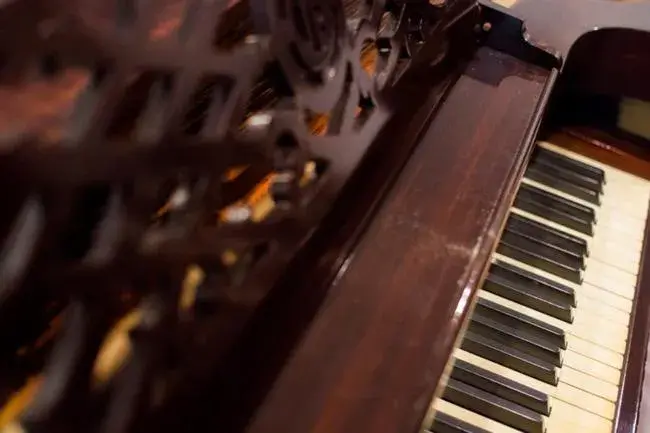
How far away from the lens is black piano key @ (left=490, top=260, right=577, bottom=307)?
122cm

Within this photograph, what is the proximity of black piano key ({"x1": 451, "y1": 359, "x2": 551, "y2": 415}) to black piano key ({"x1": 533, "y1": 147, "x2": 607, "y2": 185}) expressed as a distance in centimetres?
55

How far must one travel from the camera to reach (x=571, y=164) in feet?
4.95

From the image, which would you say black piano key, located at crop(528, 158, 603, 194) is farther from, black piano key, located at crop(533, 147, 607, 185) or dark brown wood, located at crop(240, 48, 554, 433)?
dark brown wood, located at crop(240, 48, 554, 433)

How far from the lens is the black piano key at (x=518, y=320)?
115 cm

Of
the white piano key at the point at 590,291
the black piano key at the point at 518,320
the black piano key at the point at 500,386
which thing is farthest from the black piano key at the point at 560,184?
the black piano key at the point at 500,386

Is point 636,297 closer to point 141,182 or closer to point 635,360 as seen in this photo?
point 635,360

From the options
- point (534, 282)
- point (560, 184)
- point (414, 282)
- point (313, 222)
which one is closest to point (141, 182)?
point (313, 222)

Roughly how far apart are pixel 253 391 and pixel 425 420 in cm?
19

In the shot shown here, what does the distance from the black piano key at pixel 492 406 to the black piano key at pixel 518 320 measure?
0.46ft

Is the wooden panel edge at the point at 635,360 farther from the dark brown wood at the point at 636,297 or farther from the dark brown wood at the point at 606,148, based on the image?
the dark brown wood at the point at 606,148

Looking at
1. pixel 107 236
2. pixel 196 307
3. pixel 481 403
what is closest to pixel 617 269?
pixel 481 403

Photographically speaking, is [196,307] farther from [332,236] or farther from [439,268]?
[439,268]

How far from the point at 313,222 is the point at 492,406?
395 millimetres

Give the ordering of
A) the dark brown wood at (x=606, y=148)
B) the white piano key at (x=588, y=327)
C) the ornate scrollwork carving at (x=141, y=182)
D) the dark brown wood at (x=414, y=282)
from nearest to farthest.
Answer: the ornate scrollwork carving at (x=141, y=182), the dark brown wood at (x=414, y=282), the white piano key at (x=588, y=327), the dark brown wood at (x=606, y=148)
